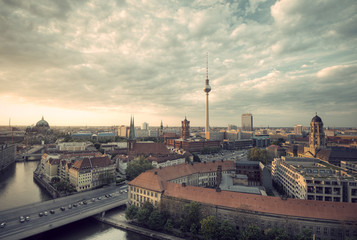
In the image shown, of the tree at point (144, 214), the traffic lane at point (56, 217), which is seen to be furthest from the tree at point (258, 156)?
the tree at point (144, 214)

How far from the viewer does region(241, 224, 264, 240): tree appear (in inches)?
1280

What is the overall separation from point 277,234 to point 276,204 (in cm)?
571

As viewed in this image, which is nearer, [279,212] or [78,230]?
[279,212]

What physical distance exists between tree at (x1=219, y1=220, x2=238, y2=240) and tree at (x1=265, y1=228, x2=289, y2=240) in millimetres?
5421

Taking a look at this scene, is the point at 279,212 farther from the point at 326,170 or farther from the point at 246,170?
the point at 246,170

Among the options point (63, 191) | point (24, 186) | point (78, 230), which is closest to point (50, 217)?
point (78, 230)

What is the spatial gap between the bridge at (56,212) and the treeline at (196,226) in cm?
1045

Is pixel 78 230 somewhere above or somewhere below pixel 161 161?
below

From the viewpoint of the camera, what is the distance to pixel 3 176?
89312 mm

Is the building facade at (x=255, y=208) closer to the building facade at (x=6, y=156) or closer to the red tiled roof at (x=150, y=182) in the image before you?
Answer: the red tiled roof at (x=150, y=182)

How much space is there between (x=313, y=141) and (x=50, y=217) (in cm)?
10515

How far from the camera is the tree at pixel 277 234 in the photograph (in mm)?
31020

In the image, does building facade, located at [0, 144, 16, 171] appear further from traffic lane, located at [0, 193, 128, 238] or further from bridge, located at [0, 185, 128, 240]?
traffic lane, located at [0, 193, 128, 238]

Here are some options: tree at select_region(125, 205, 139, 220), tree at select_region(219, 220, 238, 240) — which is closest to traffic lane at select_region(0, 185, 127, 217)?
tree at select_region(125, 205, 139, 220)
